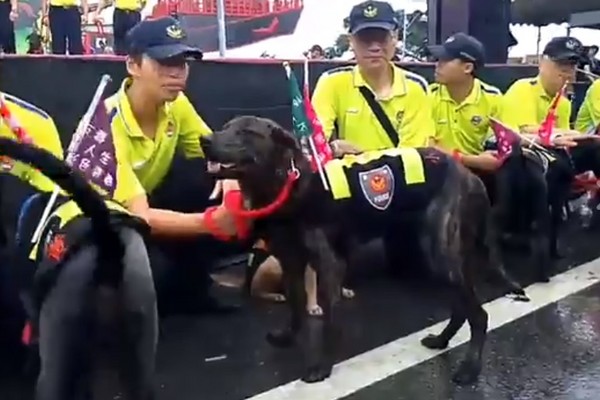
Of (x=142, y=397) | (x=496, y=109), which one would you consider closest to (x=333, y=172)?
(x=142, y=397)

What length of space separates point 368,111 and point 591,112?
3689 mm

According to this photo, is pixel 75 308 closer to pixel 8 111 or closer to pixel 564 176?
pixel 8 111

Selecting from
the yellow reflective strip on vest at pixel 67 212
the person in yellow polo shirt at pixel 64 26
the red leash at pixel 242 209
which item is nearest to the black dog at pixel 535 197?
the red leash at pixel 242 209

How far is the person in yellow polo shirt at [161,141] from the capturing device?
470cm

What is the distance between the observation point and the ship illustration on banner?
58.5ft

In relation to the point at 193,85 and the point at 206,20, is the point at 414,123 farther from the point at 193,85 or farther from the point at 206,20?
the point at 206,20

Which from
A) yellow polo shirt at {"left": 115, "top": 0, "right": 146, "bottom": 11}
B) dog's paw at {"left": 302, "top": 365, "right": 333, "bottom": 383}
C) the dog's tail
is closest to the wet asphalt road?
dog's paw at {"left": 302, "top": 365, "right": 333, "bottom": 383}

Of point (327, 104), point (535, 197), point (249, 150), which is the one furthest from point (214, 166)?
point (535, 197)

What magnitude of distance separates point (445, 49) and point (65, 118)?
282 centimetres

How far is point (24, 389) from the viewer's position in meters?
4.79

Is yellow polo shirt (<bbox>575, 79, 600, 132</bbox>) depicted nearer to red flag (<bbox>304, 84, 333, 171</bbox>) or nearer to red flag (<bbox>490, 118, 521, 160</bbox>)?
red flag (<bbox>490, 118, 521, 160</bbox>)

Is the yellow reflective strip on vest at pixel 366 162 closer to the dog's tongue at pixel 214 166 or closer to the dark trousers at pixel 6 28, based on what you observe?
the dog's tongue at pixel 214 166

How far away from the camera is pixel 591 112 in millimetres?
8773

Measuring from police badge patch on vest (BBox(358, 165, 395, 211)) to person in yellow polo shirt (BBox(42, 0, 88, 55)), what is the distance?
9926 millimetres
